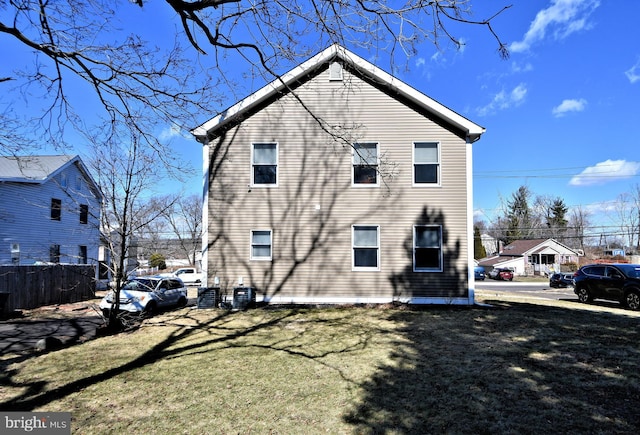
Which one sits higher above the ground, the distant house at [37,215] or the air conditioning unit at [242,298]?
the distant house at [37,215]

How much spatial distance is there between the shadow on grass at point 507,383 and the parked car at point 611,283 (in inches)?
251

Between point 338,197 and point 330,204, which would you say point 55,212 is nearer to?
point 330,204

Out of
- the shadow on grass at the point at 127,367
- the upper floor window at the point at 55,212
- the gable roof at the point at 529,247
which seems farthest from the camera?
the gable roof at the point at 529,247

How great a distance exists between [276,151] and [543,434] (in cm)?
1048

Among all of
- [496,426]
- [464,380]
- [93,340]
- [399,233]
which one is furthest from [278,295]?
[496,426]

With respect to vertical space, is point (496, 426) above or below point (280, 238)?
below

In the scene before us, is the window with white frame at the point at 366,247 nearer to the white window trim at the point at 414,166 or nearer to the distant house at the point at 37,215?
the white window trim at the point at 414,166

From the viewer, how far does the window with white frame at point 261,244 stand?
12.0 meters

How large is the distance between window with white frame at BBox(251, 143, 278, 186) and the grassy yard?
524cm

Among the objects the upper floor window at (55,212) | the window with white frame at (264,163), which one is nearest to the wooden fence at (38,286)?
the window with white frame at (264,163)

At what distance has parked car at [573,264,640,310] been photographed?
13141 mm

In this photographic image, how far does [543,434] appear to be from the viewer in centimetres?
352

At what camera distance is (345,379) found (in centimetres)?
520

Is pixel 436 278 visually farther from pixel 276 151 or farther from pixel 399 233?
pixel 276 151
